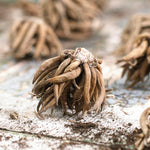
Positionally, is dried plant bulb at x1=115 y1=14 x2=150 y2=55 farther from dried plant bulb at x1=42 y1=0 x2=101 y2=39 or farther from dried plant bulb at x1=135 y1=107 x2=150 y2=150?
dried plant bulb at x1=135 y1=107 x2=150 y2=150

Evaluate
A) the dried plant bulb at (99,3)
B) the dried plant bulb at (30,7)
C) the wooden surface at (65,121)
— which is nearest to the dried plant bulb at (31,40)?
the wooden surface at (65,121)

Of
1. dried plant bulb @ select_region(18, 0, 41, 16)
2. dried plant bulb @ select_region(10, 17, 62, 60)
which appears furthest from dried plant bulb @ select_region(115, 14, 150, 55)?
dried plant bulb @ select_region(18, 0, 41, 16)

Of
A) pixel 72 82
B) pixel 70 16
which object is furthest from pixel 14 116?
pixel 70 16

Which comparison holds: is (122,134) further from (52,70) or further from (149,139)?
(52,70)

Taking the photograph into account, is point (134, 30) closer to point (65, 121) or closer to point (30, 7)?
point (65, 121)

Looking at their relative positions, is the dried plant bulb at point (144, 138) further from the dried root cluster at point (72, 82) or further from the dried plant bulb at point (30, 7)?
the dried plant bulb at point (30, 7)

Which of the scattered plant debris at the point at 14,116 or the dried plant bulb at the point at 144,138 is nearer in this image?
the dried plant bulb at the point at 144,138
